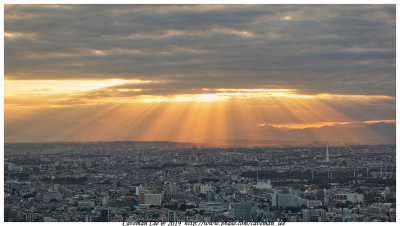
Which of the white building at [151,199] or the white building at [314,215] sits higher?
the white building at [151,199]

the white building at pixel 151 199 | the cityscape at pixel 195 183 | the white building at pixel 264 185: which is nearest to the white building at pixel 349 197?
the cityscape at pixel 195 183

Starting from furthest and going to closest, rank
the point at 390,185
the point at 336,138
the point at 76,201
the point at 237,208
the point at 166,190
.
Answer: 1. the point at 336,138
2. the point at 390,185
3. the point at 166,190
4. the point at 76,201
5. the point at 237,208

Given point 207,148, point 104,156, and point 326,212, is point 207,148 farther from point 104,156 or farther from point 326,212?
point 326,212

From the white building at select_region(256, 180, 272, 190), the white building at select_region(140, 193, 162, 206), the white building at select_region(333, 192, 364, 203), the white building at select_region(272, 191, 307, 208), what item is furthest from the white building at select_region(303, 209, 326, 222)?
the white building at select_region(256, 180, 272, 190)

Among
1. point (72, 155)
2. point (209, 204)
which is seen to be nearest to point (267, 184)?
point (209, 204)

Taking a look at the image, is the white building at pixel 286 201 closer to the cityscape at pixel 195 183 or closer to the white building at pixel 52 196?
the cityscape at pixel 195 183

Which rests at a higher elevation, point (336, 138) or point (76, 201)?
point (336, 138)

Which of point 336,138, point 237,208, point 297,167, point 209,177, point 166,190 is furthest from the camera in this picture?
point 336,138

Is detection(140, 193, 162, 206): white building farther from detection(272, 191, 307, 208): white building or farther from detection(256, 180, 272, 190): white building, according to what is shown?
detection(256, 180, 272, 190): white building
